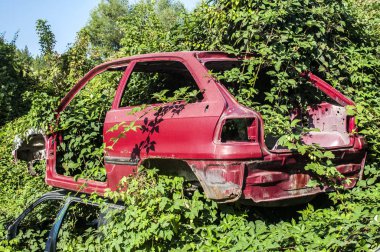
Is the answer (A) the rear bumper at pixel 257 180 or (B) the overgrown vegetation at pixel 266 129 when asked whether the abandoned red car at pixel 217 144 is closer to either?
(A) the rear bumper at pixel 257 180

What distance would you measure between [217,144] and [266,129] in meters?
0.81

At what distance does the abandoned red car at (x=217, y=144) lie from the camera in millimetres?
3527

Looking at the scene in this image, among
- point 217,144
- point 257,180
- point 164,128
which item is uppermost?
point 164,128

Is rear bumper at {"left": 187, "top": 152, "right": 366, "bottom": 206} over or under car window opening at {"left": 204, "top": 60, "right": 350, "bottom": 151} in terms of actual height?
under

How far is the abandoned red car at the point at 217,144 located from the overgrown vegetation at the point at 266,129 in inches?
6.6

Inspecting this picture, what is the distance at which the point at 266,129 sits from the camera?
415 cm

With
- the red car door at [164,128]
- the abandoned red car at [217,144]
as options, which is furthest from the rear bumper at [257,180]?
the red car door at [164,128]

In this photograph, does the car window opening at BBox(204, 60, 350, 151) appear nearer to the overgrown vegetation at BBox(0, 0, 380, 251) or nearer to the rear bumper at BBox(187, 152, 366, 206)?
the overgrown vegetation at BBox(0, 0, 380, 251)

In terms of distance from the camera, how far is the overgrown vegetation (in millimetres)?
3574

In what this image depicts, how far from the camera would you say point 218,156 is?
3.49m

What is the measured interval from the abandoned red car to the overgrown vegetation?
169 mm

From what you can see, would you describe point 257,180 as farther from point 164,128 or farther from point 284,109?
point 284,109

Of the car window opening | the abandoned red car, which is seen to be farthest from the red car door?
the car window opening

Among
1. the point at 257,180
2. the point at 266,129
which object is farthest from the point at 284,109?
the point at 257,180
